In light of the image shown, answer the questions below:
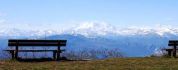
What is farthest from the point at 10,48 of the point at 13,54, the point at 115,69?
the point at 115,69

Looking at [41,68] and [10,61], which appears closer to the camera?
A: [41,68]

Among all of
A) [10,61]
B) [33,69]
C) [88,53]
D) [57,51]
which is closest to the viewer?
[33,69]

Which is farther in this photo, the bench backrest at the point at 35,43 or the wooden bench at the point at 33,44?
the bench backrest at the point at 35,43

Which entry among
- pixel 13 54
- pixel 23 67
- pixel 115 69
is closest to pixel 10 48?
pixel 13 54

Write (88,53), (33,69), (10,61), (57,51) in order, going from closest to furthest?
(33,69) → (10,61) → (57,51) → (88,53)

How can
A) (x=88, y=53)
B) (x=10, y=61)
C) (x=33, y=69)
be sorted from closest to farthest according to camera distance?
1. (x=33, y=69)
2. (x=10, y=61)
3. (x=88, y=53)

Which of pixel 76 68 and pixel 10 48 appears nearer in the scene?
pixel 76 68

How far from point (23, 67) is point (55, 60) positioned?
5.69 meters

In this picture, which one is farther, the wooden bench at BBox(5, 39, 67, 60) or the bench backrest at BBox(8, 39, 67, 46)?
the bench backrest at BBox(8, 39, 67, 46)

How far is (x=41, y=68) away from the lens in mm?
24562

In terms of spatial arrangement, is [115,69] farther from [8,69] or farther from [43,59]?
[43,59]

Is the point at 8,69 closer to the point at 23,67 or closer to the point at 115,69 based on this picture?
the point at 23,67

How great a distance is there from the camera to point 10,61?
2928 cm

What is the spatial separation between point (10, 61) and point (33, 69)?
5.46 meters
